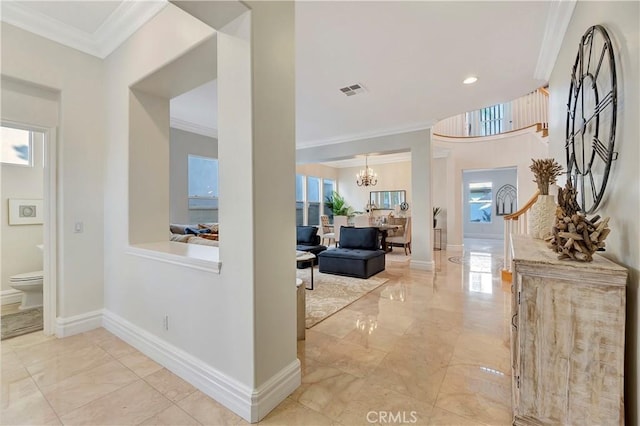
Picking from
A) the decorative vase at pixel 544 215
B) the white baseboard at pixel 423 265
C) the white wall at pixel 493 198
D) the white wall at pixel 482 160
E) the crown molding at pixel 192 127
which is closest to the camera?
the decorative vase at pixel 544 215

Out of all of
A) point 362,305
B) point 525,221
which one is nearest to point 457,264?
point 525,221

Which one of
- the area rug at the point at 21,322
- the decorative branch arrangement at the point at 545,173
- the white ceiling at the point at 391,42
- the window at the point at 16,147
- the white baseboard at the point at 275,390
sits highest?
the white ceiling at the point at 391,42

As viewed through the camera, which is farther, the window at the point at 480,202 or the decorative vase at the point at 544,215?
the window at the point at 480,202

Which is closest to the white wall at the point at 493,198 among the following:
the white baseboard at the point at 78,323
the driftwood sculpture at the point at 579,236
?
the driftwood sculpture at the point at 579,236

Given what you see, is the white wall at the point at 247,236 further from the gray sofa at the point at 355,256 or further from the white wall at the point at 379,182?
the white wall at the point at 379,182

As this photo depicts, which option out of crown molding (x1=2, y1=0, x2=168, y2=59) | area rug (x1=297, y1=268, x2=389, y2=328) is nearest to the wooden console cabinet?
area rug (x1=297, y1=268, x2=389, y2=328)

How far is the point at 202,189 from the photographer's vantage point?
5938mm

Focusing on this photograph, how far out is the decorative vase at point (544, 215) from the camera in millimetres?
1933

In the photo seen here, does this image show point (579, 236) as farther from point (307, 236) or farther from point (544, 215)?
point (307, 236)

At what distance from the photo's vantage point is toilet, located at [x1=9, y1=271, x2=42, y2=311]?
3128mm

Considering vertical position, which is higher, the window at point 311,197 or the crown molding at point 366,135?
the crown molding at point 366,135

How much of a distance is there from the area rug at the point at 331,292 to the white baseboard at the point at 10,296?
3.68 m

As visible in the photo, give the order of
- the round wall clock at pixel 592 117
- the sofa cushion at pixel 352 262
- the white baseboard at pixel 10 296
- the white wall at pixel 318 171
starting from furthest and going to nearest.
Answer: the white wall at pixel 318 171, the sofa cushion at pixel 352 262, the white baseboard at pixel 10 296, the round wall clock at pixel 592 117

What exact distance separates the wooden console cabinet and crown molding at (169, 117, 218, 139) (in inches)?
222
